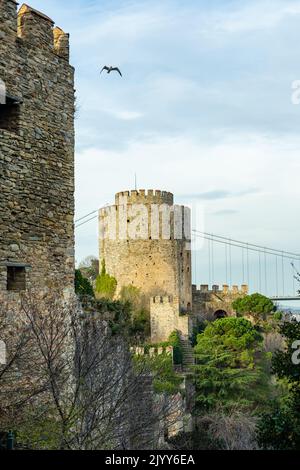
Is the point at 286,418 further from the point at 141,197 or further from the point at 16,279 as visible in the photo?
the point at 141,197

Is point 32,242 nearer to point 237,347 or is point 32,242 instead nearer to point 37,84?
point 37,84

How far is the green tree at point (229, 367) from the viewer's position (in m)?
31.9

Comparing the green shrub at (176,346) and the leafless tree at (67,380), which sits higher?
the leafless tree at (67,380)

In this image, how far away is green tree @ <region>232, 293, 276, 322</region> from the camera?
46.8m

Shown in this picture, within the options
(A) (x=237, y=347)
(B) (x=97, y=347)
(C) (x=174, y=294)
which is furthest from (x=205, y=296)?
(B) (x=97, y=347)

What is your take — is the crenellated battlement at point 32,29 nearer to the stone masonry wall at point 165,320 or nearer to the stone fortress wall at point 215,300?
the stone masonry wall at point 165,320

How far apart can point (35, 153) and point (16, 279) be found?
1.65m

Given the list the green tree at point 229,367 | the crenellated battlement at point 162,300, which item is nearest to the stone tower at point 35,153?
the green tree at point 229,367

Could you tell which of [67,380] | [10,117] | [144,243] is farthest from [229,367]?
[10,117]

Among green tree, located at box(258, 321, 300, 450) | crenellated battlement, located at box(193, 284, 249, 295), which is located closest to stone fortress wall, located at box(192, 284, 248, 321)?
crenellated battlement, located at box(193, 284, 249, 295)

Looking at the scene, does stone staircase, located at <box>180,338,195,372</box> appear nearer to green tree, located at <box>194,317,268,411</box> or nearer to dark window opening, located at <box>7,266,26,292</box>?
green tree, located at <box>194,317,268,411</box>

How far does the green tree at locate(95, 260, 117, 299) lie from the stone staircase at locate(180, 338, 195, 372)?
6.76 meters

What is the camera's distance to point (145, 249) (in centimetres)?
4788

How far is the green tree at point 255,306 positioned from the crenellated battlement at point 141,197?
820 cm
